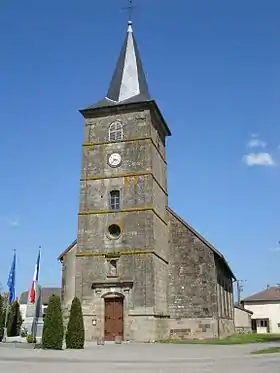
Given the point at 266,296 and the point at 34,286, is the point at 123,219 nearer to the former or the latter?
the point at 34,286

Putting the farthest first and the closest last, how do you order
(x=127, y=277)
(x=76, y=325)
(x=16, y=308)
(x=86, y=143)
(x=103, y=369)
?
1. (x=86, y=143)
2. (x=16, y=308)
3. (x=127, y=277)
4. (x=76, y=325)
5. (x=103, y=369)

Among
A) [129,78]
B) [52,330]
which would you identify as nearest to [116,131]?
[129,78]

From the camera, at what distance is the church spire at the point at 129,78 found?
3459 centimetres

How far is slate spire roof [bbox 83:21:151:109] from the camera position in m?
34.3

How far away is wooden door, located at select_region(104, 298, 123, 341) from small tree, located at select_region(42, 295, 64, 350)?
32.5ft

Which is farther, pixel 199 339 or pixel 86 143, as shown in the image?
pixel 86 143

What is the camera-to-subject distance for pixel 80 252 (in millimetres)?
30719

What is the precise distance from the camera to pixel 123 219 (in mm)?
30656

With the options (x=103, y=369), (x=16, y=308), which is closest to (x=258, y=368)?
(x=103, y=369)

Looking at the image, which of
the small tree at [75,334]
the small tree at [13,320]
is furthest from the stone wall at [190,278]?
the small tree at [75,334]

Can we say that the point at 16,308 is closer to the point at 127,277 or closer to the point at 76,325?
the point at 127,277

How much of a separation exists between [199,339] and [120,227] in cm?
903

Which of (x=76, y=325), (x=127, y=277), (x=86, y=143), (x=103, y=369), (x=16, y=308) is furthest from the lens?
(x=86, y=143)

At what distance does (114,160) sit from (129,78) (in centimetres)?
749
